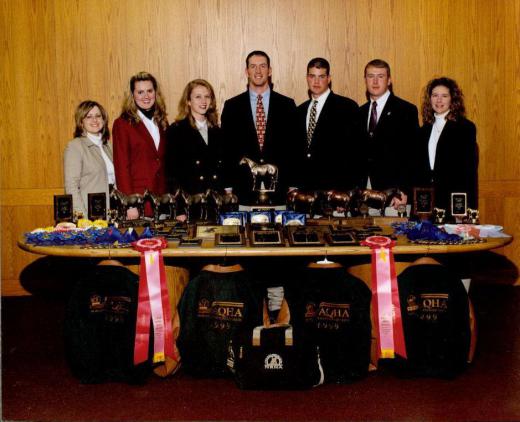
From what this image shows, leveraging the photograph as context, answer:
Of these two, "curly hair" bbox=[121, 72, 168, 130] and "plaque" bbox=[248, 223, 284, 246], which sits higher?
"curly hair" bbox=[121, 72, 168, 130]

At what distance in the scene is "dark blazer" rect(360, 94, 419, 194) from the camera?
485cm

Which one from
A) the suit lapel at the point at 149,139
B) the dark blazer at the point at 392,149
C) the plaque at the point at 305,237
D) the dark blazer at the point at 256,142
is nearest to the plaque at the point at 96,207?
the suit lapel at the point at 149,139

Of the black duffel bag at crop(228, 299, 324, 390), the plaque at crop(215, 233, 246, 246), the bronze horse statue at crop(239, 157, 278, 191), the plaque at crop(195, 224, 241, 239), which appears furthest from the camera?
the bronze horse statue at crop(239, 157, 278, 191)

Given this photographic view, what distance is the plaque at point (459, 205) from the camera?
404 centimetres

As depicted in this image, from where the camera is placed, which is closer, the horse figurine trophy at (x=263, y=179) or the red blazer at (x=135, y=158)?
the horse figurine trophy at (x=263, y=179)

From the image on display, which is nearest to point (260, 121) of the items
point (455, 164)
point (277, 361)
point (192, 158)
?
point (192, 158)

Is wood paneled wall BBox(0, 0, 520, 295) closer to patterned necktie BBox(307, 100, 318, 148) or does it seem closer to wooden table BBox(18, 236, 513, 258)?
patterned necktie BBox(307, 100, 318, 148)

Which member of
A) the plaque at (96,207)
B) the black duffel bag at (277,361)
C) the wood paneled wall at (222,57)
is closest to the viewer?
the black duffel bag at (277,361)

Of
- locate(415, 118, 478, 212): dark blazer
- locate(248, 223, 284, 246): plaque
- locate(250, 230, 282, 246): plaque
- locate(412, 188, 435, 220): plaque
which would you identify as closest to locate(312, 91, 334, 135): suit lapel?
locate(415, 118, 478, 212): dark blazer

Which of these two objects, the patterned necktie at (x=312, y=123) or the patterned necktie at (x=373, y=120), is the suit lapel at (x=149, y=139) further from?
the patterned necktie at (x=373, y=120)

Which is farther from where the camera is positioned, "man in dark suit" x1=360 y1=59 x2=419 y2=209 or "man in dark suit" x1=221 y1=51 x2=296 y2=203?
"man in dark suit" x1=221 y1=51 x2=296 y2=203

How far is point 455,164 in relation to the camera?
4773 mm

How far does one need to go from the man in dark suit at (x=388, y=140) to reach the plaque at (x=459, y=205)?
0.78m

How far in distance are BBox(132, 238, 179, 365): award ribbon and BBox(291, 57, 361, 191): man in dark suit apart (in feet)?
5.82
